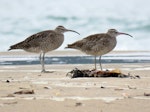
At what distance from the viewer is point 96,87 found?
7660 millimetres

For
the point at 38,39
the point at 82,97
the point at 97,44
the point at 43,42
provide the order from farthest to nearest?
the point at 38,39
the point at 43,42
the point at 97,44
the point at 82,97

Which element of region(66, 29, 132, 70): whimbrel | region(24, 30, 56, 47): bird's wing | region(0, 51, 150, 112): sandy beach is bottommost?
region(0, 51, 150, 112): sandy beach

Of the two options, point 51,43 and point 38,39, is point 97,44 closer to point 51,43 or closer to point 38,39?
point 51,43

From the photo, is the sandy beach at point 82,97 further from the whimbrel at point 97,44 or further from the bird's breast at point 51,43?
the bird's breast at point 51,43

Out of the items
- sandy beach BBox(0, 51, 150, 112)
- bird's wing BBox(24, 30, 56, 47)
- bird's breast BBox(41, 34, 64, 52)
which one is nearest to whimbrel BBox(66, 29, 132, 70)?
bird's breast BBox(41, 34, 64, 52)

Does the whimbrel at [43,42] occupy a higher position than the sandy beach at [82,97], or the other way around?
the whimbrel at [43,42]

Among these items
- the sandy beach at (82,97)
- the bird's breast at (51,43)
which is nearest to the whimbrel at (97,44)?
the bird's breast at (51,43)

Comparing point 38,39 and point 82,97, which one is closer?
point 82,97

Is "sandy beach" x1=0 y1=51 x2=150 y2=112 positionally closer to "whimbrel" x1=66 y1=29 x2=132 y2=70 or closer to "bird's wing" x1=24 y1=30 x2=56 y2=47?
"whimbrel" x1=66 y1=29 x2=132 y2=70

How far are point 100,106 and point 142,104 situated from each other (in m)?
0.47

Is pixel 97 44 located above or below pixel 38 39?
below

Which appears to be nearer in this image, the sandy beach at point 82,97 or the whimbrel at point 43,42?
the sandy beach at point 82,97

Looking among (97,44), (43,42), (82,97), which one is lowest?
(82,97)

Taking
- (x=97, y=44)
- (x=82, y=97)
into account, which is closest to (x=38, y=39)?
(x=97, y=44)
